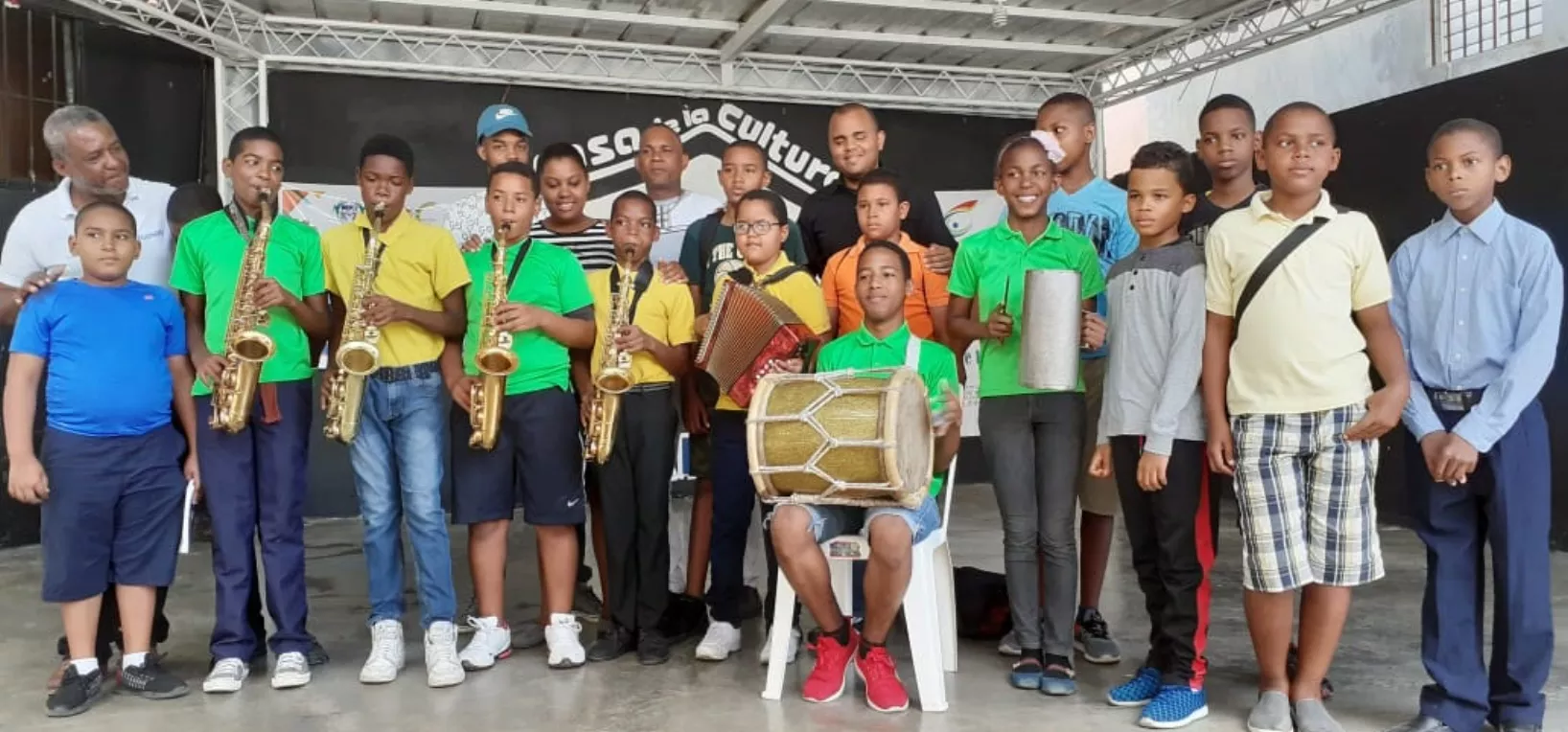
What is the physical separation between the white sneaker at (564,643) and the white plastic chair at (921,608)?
696mm

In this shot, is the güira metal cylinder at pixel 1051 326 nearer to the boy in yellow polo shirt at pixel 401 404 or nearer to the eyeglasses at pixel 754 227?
the eyeglasses at pixel 754 227

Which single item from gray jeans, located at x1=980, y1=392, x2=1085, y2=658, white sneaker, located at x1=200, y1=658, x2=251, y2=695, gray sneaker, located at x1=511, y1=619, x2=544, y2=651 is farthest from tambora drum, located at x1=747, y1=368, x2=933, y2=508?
white sneaker, located at x1=200, y1=658, x2=251, y2=695

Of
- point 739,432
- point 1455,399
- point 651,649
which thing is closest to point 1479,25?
point 1455,399

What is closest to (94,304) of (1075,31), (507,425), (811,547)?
(507,425)

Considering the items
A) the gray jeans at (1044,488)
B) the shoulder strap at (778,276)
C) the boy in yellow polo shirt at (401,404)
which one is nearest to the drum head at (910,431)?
the gray jeans at (1044,488)

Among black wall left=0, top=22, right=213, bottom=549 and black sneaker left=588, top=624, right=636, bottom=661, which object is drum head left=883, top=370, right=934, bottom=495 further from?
black wall left=0, top=22, right=213, bottom=549

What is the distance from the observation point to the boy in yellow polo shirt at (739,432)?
3834 millimetres

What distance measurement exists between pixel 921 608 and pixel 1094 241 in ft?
5.00

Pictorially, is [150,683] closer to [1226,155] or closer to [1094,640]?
[1094,640]

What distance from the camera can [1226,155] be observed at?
3828 mm

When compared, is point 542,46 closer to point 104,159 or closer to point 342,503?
point 342,503

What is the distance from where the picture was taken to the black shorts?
12.6 feet

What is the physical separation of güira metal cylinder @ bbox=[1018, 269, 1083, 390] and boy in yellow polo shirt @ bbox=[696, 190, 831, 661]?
2.76ft

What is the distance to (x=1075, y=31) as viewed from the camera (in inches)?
353
